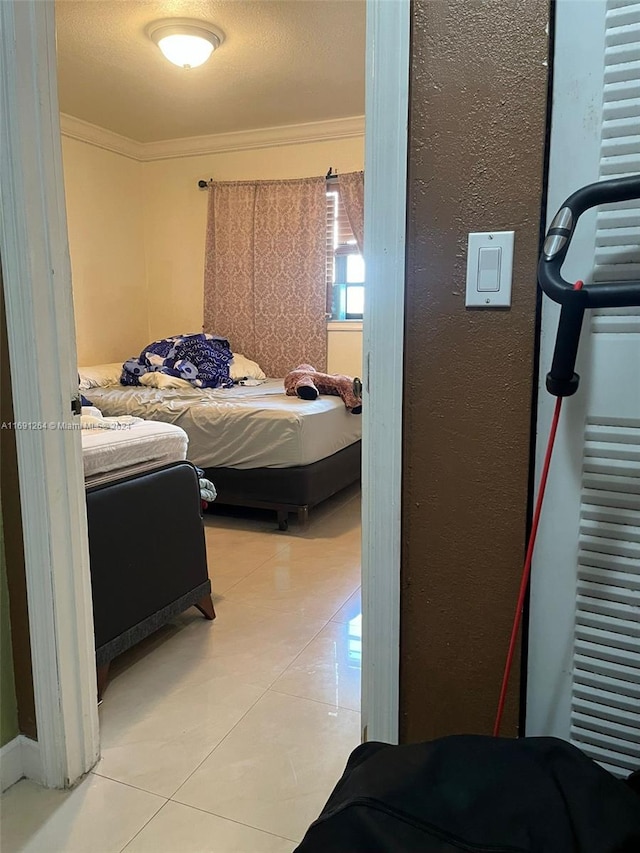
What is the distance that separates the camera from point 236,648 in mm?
2176

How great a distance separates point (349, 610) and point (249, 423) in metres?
1.31

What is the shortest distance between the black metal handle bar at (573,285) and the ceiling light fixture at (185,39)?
3083mm

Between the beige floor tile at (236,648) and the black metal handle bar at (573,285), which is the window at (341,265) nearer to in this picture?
the beige floor tile at (236,648)

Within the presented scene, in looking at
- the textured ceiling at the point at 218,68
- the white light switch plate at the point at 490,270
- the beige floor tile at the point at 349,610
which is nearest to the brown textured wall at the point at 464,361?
the white light switch plate at the point at 490,270

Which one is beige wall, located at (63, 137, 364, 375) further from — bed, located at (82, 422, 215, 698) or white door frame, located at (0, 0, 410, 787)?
white door frame, located at (0, 0, 410, 787)

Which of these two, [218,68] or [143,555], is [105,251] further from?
[143,555]

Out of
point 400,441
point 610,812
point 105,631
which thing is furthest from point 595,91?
point 105,631

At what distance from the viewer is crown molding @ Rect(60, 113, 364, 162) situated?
185 inches

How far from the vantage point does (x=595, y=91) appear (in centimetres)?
87

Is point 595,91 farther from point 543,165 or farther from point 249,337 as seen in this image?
point 249,337

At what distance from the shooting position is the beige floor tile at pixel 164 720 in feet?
5.20

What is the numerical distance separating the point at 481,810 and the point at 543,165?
853 mm

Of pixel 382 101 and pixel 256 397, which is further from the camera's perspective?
pixel 256 397

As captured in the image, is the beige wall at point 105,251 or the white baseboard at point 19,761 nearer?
the white baseboard at point 19,761
